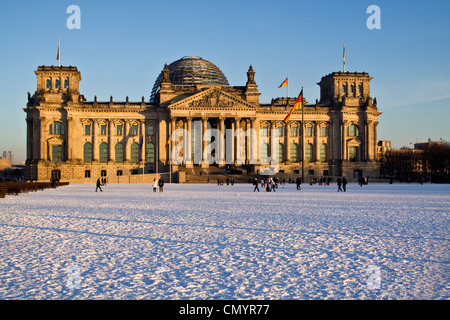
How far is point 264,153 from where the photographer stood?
303 ft

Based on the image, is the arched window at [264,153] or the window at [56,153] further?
the arched window at [264,153]

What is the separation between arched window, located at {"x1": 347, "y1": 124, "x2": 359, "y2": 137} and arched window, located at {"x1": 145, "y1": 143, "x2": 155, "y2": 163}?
40.7 meters

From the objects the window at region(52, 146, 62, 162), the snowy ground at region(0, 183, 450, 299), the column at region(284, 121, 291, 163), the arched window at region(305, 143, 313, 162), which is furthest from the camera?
the arched window at region(305, 143, 313, 162)

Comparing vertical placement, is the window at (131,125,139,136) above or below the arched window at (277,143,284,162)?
above

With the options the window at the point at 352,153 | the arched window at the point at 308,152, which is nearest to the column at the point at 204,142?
the arched window at the point at 308,152

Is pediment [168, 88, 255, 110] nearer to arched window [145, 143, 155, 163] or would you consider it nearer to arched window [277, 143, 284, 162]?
arched window [145, 143, 155, 163]

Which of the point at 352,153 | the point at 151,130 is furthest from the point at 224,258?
the point at 352,153

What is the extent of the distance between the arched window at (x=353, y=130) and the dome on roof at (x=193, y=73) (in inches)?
1249

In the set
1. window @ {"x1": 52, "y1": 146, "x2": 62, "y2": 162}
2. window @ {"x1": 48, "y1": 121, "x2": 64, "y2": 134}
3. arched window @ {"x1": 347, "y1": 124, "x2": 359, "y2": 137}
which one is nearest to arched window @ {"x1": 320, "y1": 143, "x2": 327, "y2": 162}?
arched window @ {"x1": 347, "y1": 124, "x2": 359, "y2": 137}

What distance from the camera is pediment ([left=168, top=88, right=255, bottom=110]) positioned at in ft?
278

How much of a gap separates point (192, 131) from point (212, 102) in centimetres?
788

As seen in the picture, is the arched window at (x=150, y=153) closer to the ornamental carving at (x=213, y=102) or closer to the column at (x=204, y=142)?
the column at (x=204, y=142)

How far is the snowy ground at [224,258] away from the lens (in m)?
8.09

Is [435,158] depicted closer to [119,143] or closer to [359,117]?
[359,117]
